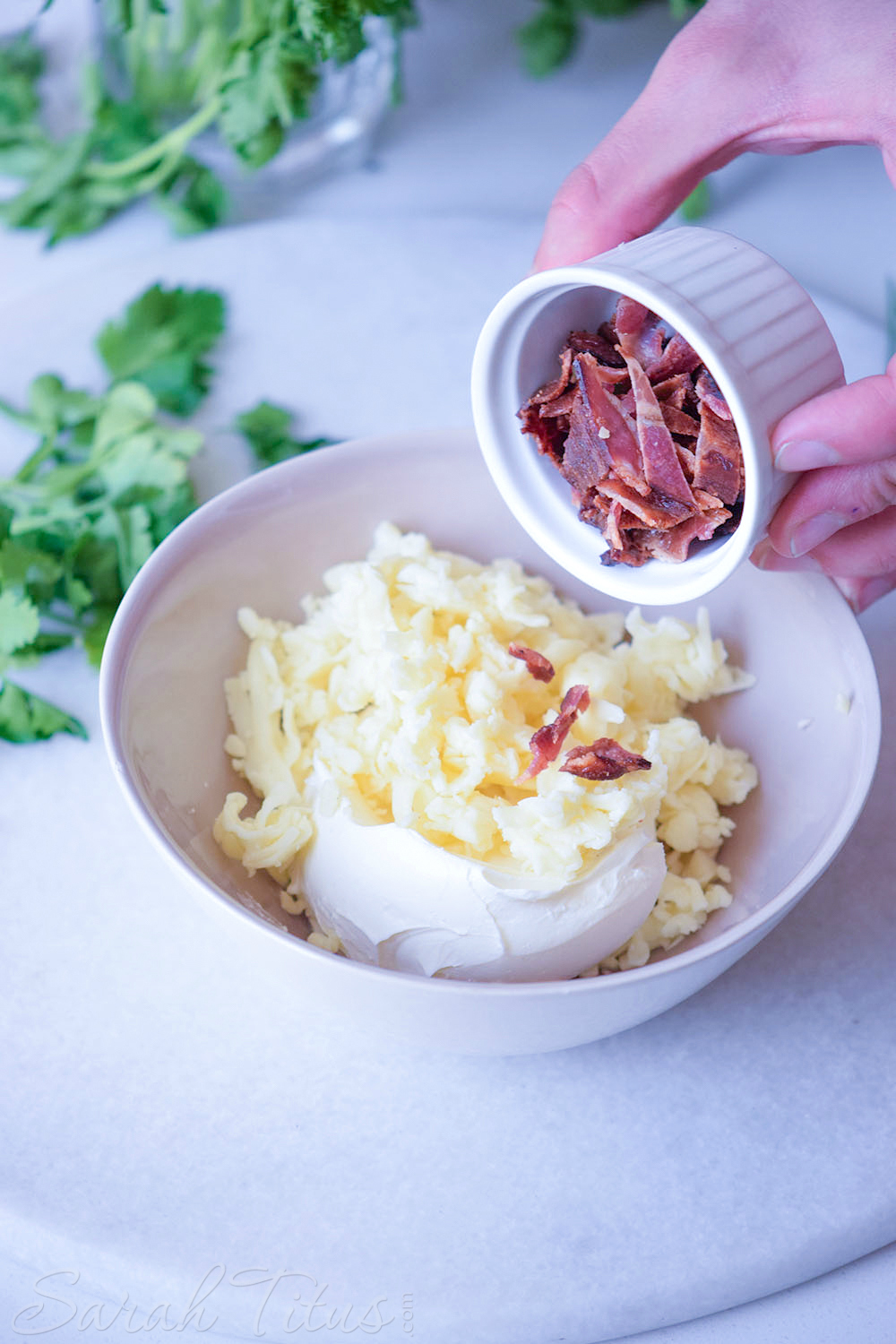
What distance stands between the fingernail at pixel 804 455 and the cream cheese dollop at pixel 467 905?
336 mm

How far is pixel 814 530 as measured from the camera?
106 centimetres

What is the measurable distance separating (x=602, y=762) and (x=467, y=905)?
0.17 metres

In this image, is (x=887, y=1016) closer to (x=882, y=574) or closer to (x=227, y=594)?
(x=882, y=574)

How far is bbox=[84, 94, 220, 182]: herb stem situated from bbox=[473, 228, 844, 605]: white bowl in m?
0.86

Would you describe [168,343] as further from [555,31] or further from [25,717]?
[555,31]

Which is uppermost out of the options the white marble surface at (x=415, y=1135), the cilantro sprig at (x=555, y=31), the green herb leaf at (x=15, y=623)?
the green herb leaf at (x=15, y=623)

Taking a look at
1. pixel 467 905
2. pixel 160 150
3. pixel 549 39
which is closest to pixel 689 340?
pixel 467 905

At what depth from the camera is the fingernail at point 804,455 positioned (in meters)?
0.93

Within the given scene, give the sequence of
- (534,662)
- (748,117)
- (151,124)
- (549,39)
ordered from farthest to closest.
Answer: (549,39)
(151,124)
(748,117)
(534,662)

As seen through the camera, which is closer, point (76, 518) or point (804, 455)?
point (804, 455)

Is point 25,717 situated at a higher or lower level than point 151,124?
lower

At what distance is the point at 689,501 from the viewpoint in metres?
1.02

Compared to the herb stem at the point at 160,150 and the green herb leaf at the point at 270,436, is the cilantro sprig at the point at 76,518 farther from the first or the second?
the herb stem at the point at 160,150

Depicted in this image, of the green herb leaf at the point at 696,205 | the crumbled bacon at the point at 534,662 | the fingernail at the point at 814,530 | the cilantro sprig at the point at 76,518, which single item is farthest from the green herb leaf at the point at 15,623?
the green herb leaf at the point at 696,205
